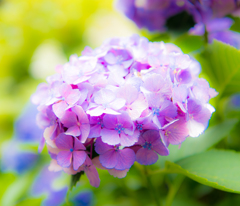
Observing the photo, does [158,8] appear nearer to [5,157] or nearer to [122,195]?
[122,195]

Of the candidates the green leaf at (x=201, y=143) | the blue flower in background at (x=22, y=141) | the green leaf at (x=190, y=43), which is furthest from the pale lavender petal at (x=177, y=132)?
the blue flower in background at (x=22, y=141)

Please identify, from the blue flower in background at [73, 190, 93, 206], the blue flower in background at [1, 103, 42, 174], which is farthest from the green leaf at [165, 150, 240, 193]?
the blue flower in background at [1, 103, 42, 174]

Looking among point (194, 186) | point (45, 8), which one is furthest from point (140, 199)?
point (45, 8)

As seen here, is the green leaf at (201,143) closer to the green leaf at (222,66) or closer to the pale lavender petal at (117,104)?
the green leaf at (222,66)

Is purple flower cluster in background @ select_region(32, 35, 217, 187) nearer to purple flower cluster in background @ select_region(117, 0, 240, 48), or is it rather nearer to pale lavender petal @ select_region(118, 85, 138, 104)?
pale lavender petal @ select_region(118, 85, 138, 104)

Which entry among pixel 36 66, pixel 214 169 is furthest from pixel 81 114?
pixel 36 66

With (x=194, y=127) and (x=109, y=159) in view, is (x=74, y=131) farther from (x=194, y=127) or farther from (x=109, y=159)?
(x=194, y=127)

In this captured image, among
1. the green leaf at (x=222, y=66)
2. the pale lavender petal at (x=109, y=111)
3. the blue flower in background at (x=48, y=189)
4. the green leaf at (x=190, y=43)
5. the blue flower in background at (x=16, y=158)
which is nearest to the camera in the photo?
the pale lavender petal at (x=109, y=111)
